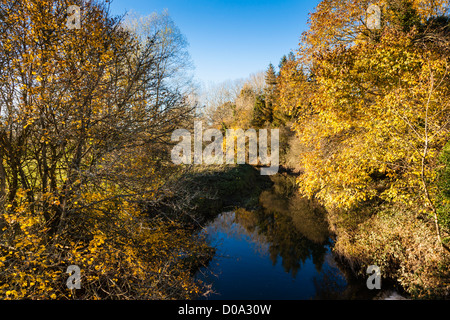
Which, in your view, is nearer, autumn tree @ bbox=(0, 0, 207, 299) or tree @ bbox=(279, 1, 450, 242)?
autumn tree @ bbox=(0, 0, 207, 299)

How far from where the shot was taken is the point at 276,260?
9594 millimetres

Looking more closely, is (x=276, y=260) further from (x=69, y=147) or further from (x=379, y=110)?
(x=69, y=147)

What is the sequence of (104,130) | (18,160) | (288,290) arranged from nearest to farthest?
(18,160), (104,130), (288,290)

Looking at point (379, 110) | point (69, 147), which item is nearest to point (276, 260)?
point (379, 110)

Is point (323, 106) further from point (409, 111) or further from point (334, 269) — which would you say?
point (334, 269)

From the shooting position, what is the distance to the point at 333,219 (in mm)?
10719

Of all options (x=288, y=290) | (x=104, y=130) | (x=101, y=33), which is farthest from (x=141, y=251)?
(x=101, y=33)

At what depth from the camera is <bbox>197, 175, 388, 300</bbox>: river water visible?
24.7 ft

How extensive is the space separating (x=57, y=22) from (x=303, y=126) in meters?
7.86

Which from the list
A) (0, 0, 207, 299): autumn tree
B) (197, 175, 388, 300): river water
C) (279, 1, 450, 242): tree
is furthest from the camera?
(197, 175, 388, 300): river water

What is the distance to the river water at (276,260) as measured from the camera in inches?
296

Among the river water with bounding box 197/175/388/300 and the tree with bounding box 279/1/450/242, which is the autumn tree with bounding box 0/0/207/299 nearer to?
the river water with bounding box 197/175/388/300

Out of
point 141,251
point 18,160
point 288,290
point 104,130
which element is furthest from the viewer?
point 288,290

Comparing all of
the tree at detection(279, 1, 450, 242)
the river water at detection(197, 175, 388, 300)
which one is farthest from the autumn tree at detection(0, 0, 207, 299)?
the tree at detection(279, 1, 450, 242)
